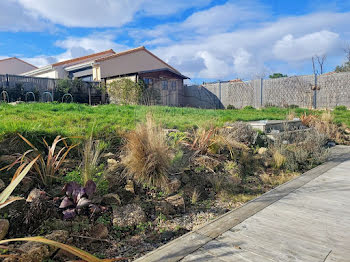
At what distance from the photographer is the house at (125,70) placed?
836 inches

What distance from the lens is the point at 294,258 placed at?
204cm

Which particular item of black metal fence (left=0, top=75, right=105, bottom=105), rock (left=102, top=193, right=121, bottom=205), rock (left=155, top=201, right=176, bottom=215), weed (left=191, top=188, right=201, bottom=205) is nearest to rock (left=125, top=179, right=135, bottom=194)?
rock (left=102, top=193, right=121, bottom=205)

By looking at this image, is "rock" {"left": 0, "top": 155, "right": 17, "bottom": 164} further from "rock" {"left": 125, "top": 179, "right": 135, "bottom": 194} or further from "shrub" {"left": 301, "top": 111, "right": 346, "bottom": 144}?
"shrub" {"left": 301, "top": 111, "right": 346, "bottom": 144}

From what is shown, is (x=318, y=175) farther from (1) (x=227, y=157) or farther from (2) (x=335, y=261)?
(2) (x=335, y=261)

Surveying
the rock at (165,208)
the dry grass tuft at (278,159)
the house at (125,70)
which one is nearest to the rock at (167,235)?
the rock at (165,208)

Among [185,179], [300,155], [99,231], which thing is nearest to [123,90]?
[300,155]

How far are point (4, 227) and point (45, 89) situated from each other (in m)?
15.5

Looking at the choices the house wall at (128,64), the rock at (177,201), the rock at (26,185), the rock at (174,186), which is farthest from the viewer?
the house wall at (128,64)

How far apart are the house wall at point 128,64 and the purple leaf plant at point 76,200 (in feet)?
63.8

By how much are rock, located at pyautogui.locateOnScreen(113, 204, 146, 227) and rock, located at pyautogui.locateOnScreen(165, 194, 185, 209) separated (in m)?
0.43

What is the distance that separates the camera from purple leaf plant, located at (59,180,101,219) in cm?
256

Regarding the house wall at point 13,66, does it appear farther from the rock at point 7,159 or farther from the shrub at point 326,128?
the rock at point 7,159

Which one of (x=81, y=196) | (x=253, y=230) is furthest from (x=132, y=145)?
(x=253, y=230)

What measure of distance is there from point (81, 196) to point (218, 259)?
55.4 inches
